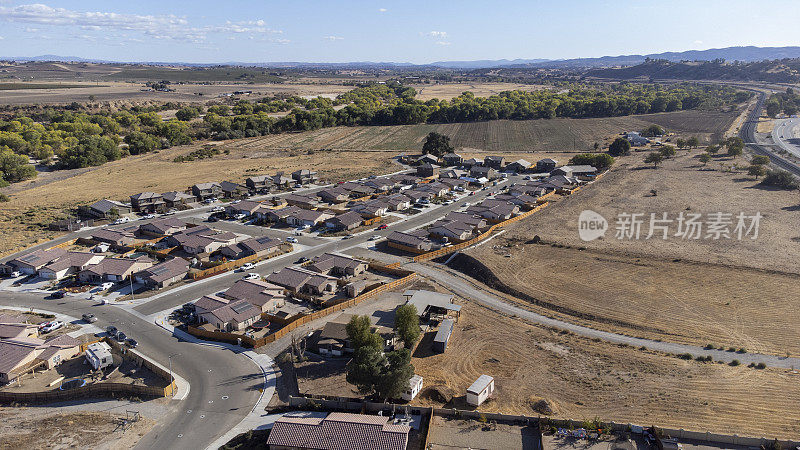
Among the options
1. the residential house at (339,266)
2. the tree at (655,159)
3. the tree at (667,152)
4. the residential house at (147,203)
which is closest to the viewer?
the residential house at (339,266)

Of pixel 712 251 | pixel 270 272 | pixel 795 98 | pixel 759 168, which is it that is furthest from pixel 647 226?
pixel 795 98

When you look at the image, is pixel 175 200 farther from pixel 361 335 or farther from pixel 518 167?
pixel 518 167

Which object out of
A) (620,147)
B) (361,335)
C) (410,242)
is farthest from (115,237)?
(620,147)

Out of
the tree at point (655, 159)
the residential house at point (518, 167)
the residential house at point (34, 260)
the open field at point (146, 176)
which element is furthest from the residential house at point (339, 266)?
the tree at point (655, 159)

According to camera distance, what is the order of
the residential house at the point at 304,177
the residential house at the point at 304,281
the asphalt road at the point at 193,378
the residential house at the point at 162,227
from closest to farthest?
1. the asphalt road at the point at 193,378
2. the residential house at the point at 304,281
3. the residential house at the point at 162,227
4. the residential house at the point at 304,177

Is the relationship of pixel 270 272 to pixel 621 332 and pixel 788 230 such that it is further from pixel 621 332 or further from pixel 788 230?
pixel 788 230

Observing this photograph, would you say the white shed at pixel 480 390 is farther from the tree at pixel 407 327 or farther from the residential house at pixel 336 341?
the residential house at pixel 336 341

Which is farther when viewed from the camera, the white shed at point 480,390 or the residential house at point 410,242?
the residential house at point 410,242
